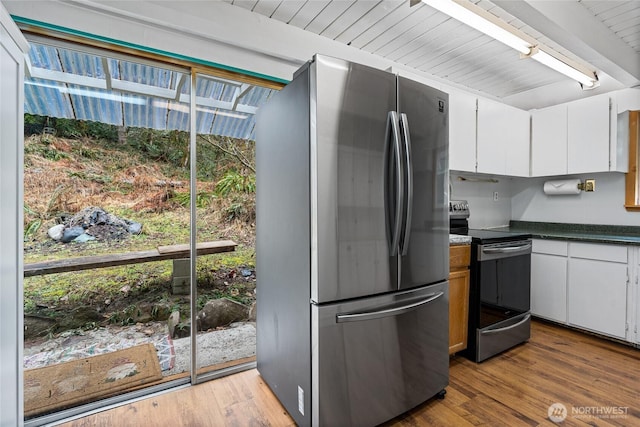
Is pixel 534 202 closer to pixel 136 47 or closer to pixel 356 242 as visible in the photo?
pixel 356 242

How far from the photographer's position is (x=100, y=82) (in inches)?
78.9

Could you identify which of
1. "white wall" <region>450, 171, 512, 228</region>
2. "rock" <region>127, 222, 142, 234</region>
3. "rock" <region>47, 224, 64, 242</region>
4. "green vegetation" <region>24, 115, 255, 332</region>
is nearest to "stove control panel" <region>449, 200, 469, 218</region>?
"white wall" <region>450, 171, 512, 228</region>

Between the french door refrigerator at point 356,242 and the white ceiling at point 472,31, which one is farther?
the white ceiling at point 472,31

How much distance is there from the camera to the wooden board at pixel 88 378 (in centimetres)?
183

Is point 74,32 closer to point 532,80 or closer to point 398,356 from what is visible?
point 398,356

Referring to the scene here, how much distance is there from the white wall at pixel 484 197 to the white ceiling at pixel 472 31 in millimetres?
1115

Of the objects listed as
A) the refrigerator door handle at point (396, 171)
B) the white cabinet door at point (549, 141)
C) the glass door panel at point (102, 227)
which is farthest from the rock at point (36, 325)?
the white cabinet door at point (549, 141)

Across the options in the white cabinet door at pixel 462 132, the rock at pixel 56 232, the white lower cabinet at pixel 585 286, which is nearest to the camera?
the rock at pixel 56 232

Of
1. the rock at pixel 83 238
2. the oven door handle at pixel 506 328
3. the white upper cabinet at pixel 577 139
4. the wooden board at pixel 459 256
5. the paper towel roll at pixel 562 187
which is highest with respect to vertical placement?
the white upper cabinet at pixel 577 139

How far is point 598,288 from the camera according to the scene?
2.77m

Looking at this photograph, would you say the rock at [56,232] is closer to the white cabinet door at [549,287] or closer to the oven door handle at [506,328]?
the oven door handle at [506,328]

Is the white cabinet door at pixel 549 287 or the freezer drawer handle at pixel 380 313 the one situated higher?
the freezer drawer handle at pixel 380 313

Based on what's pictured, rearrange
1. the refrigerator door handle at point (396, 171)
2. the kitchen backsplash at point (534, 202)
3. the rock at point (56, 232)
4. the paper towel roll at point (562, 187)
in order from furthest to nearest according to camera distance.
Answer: the paper towel roll at point (562, 187) < the kitchen backsplash at point (534, 202) < the rock at point (56, 232) < the refrigerator door handle at point (396, 171)

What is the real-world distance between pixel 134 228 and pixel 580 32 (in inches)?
131
